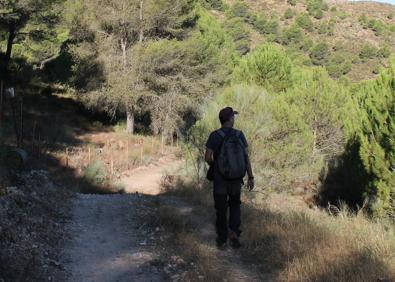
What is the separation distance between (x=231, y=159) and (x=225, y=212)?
0.75m

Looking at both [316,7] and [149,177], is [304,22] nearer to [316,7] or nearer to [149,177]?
[316,7]

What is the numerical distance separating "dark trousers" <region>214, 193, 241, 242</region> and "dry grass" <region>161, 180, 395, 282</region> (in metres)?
0.34

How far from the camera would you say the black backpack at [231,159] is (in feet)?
19.0

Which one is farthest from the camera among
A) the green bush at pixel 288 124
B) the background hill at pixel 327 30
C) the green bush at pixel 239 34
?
the background hill at pixel 327 30

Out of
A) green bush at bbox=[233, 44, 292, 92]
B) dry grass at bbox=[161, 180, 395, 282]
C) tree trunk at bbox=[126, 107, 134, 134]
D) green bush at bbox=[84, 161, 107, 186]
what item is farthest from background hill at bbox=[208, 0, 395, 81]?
dry grass at bbox=[161, 180, 395, 282]

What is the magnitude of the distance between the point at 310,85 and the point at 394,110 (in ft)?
25.1

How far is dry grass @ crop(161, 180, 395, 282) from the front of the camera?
486 cm

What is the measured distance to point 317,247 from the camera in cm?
562

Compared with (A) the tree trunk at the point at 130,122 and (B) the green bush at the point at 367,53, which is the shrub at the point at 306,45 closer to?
(B) the green bush at the point at 367,53

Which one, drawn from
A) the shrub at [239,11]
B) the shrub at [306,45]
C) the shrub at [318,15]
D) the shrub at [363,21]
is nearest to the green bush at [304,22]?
the shrub at [318,15]

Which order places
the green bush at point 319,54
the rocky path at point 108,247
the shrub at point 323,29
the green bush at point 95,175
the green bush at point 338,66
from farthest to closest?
the shrub at point 323,29, the green bush at point 319,54, the green bush at point 338,66, the green bush at point 95,175, the rocky path at point 108,247

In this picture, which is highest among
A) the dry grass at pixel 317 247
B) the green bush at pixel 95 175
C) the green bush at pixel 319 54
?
the green bush at pixel 319 54

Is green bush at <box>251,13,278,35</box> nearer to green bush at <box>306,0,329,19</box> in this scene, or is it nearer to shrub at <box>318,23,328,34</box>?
shrub at <box>318,23,328,34</box>

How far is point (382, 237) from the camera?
5.79 m
